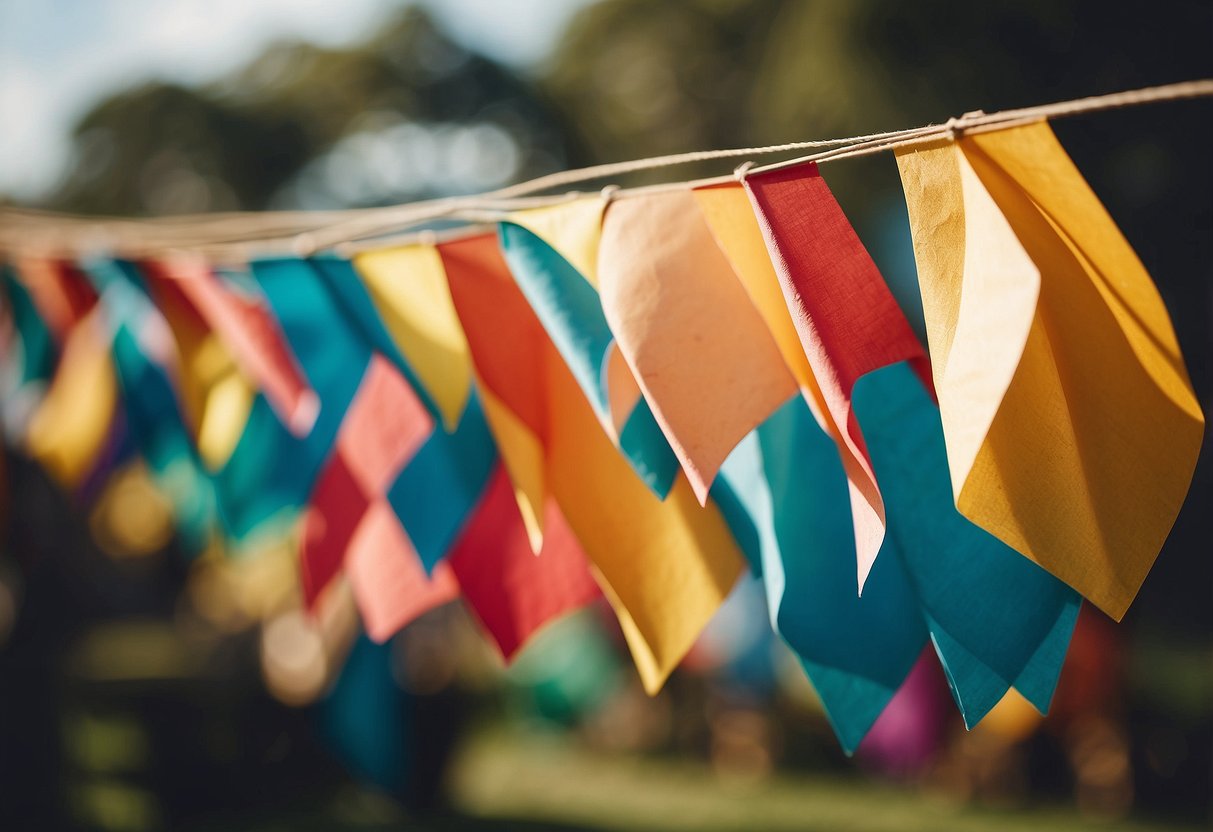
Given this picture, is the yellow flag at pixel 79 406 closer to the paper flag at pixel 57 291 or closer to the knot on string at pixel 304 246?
the paper flag at pixel 57 291

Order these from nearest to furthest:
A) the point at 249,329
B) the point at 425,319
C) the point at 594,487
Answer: the point at 594,487
the point at 425,319
the point at 249,329

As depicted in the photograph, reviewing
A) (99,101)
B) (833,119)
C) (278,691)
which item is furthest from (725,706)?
(99,101)

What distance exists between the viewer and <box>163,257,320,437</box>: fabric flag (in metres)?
1.72

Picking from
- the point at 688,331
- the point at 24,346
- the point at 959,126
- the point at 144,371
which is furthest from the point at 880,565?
the point at 24,346

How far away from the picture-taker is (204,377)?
1930mm

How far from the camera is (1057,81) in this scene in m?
3.60

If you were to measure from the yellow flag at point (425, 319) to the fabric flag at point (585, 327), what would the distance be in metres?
0.18

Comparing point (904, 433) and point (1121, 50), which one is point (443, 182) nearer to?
point (1121, 50)

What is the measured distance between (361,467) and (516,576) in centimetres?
31

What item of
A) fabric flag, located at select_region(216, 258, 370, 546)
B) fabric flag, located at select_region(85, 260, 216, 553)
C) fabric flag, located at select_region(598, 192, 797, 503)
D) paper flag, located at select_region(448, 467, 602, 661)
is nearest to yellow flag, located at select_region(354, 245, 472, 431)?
Result: fabric flag, located at select_region(216, 258, 370, 546)

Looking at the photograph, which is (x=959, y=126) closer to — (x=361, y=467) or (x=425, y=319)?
(x=425, y=319)

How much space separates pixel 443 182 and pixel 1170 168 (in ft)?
17.1

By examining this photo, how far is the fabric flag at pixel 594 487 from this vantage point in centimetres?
131

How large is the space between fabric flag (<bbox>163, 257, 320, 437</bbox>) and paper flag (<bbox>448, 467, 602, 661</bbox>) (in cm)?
36
